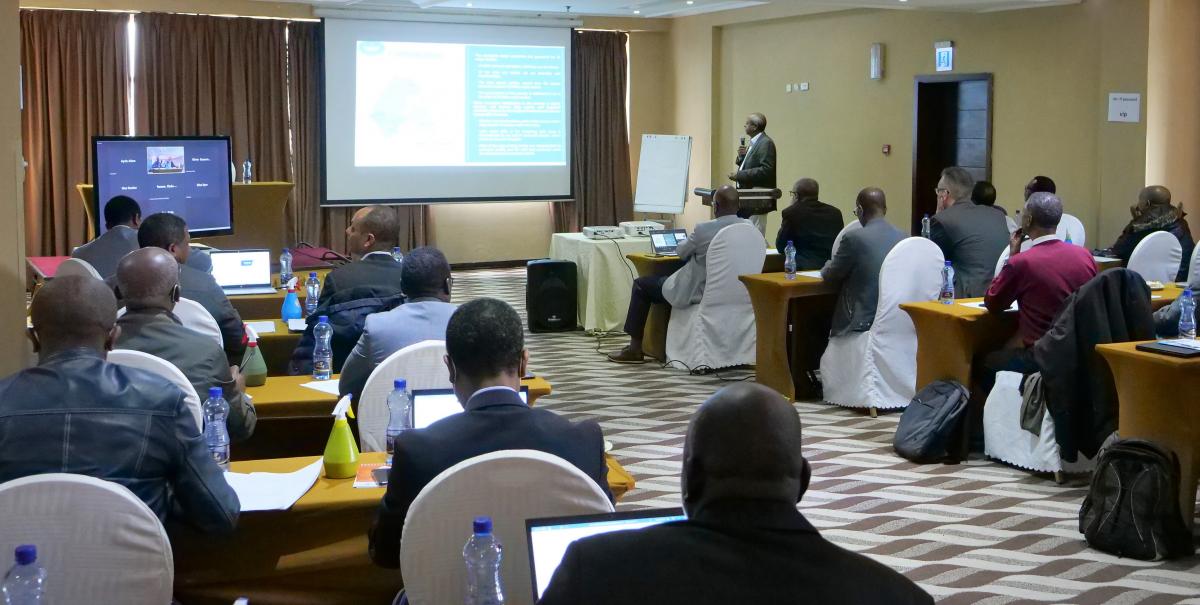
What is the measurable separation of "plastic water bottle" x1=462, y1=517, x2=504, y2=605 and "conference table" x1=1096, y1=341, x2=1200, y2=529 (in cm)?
330

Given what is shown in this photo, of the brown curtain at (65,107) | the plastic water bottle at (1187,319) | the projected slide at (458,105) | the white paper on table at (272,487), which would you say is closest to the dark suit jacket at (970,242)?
the plastic water bottle at (1187,319)

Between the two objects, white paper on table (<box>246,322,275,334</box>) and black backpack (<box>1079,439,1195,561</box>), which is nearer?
black backpack (<box>1079,439,1195,561</box>)

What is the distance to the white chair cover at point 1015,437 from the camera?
571 cm

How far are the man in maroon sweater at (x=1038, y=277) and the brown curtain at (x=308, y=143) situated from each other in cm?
876

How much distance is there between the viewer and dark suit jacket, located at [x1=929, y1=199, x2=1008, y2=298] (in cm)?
731

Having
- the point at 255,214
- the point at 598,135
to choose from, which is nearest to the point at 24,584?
the point at 255,214

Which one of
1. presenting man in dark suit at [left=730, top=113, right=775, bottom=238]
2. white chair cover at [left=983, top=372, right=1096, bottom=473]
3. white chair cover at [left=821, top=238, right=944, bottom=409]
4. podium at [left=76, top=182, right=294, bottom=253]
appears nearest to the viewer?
white chair cover at [left=983, top=372, right=1096, bottom=473]

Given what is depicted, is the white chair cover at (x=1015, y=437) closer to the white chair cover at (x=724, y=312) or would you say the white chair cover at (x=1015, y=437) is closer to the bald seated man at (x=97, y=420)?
the white chair cover at (x=724, y=312)

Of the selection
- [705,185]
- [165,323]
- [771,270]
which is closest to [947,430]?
[771,270]

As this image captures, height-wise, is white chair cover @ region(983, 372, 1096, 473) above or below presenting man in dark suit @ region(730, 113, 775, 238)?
below

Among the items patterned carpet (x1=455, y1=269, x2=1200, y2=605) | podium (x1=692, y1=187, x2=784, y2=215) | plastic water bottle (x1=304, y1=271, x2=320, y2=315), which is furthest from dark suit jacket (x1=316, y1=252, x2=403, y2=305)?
podium (x1=692, y1=187, x2=784, y2=215)

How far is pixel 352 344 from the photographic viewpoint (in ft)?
17.1

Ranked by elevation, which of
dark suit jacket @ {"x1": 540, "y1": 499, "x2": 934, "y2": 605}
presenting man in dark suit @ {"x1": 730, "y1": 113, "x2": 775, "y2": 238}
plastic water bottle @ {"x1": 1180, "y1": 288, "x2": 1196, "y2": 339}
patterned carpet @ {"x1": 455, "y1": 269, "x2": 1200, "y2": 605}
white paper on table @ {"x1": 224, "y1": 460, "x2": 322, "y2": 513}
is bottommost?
patterned carpet @ {"x1": 455, "y1": 269, "x2": 1200, "y2": 605}

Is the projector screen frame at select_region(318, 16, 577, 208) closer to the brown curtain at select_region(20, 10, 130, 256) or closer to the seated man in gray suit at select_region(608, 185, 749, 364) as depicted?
the brown curtain at select_region(20, 10, 130, 256)
